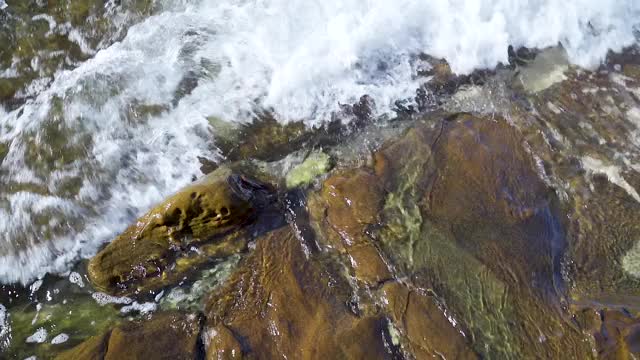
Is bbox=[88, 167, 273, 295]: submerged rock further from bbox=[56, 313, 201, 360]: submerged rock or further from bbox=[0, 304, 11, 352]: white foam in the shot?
bbox=[0, 304, 11, 352]: white foam

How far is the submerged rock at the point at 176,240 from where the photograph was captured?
3.87 metres

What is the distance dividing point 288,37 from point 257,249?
87.6 inches

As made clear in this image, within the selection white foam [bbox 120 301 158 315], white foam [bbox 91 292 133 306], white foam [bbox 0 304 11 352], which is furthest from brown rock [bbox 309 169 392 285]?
white foam [bbox 0 304 11 352]

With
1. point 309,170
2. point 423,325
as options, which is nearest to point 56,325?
point 309,170

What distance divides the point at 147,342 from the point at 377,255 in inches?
69.3

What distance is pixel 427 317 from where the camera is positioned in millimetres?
3652

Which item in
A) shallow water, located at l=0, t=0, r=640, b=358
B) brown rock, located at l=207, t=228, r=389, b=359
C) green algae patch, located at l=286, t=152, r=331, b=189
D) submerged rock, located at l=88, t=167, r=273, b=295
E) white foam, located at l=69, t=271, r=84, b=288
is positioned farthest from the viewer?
green algae patch, located at l=286, t=152, r=331, b=189

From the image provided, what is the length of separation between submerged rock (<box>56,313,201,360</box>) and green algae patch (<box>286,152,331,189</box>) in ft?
4.34

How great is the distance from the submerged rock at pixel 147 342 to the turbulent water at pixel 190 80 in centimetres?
81

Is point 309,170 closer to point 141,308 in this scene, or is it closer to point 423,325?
point 423,325

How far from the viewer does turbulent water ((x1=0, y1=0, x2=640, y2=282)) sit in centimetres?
434

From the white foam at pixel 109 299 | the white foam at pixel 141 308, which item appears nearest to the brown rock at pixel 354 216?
the white foam at pixel 141 308

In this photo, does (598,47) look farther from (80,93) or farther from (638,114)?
(80,93)

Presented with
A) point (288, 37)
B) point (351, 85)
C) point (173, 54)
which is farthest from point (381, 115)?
point (173, 54)
